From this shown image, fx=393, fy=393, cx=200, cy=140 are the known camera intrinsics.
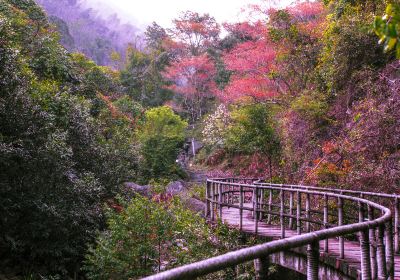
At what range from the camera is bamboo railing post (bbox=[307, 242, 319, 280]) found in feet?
7.86

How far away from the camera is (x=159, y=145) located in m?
24.9

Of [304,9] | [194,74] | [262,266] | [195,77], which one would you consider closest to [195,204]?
[304,9]

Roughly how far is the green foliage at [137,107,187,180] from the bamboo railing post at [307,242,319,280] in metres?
21.6

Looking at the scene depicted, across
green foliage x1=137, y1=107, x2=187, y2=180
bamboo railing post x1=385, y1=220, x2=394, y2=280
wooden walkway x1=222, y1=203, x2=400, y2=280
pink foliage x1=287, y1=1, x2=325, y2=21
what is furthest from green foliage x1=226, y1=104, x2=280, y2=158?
bamboo railing post x1=385, y1=220, x2=394, y2=280

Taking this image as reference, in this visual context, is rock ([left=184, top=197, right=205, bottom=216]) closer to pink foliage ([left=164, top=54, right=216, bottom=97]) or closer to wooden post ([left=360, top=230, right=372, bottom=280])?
wooden post ([left=360, top=230, right=372, bottom=280])

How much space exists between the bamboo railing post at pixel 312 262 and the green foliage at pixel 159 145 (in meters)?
21.6

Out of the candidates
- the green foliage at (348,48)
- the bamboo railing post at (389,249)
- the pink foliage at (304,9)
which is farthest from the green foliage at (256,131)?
the bamboo railing post at (389,249)

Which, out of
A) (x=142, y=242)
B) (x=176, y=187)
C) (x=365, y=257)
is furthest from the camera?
(x=176, y=187)

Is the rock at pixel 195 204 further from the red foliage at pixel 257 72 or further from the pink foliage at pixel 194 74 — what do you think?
the pink foliage at pixel 194 74

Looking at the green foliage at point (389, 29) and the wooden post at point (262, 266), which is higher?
the green foliage at point (389, 29)

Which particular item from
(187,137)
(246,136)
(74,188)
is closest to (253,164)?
(246,136)

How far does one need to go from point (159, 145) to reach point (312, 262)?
22.7m

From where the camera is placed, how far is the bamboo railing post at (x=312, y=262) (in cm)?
240

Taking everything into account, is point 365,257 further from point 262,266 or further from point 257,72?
point 257,72
